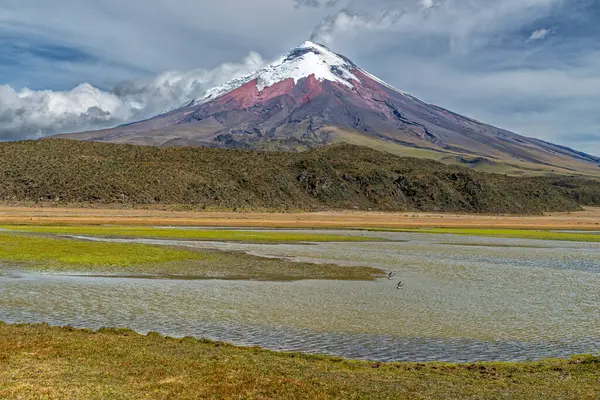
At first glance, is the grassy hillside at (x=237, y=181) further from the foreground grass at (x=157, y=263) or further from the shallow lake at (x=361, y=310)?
the shallow lake at (x=361, y=310)

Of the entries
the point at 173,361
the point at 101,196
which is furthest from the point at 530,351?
the point at 101,196

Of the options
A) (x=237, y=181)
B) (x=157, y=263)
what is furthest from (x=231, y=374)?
(x=237, y=181)

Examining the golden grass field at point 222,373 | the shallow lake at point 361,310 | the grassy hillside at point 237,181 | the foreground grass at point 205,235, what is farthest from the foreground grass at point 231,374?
the grassy hillside at point 237,181

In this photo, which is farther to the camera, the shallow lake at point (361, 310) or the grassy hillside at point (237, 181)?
the grassy hillside at point (237, 181)

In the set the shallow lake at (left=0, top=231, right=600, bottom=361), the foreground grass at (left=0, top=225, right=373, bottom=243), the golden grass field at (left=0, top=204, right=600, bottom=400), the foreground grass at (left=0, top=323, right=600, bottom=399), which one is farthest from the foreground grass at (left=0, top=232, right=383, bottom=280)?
the foreground grass at (left=0, top=323, right=600, bottom=399)

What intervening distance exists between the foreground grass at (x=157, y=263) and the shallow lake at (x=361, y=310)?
110 inches

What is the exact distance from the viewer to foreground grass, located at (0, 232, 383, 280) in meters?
38.8

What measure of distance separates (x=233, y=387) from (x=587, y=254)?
180 ft

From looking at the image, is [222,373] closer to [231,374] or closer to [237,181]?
[231,374]

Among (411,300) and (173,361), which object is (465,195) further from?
(173,361)

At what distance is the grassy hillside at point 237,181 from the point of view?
438 ft

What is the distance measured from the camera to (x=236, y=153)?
7018 inches

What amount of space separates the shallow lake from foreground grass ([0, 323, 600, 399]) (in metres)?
2.44

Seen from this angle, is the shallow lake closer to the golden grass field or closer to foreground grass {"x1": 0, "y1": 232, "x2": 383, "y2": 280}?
the golden grass field
